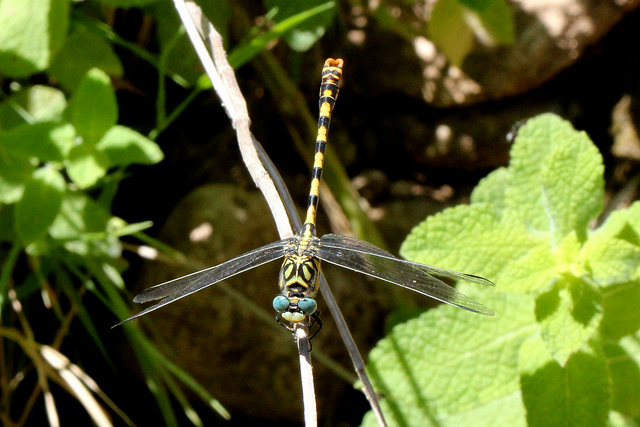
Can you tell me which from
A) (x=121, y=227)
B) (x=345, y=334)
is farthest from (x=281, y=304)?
(x=121, y=227)

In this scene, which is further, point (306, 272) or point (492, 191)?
point (492, 191)

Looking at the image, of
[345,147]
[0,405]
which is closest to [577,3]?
[345,147]

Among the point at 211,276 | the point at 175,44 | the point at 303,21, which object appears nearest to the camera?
the point at 211,276

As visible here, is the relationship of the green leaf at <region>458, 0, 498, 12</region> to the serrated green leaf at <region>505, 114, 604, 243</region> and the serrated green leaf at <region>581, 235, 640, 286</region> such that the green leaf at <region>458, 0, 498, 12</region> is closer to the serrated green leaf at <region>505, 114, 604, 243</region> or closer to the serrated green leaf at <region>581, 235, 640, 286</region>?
the serrated green leaf at <region>505, 114, 604, 243</region>

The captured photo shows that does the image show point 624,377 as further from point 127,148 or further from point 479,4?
point 127,148

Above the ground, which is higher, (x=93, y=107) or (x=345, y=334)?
(x=93, y=107)

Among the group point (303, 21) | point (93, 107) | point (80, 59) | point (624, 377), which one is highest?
point (303, 21)

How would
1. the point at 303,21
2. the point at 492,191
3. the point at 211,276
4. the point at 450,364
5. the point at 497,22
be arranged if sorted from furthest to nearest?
the point at 497,22
the point at 303,21
the point at 492,191
the point at 450,364
the point at 211,276

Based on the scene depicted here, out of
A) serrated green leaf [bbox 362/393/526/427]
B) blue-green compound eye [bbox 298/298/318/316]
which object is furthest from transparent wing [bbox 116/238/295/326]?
serrated green leaf [bbox 362/393/526/427]
